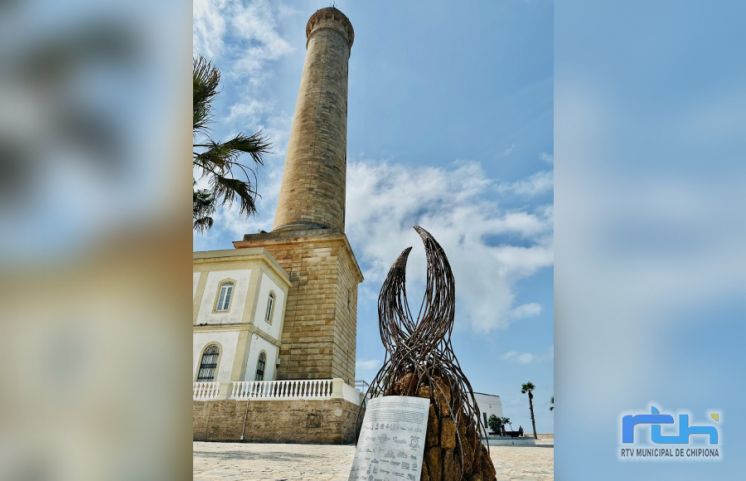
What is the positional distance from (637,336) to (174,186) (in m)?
2.55

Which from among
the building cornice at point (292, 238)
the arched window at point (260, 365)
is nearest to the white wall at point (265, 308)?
the arched window at point (260, 365)

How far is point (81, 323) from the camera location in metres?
0.92

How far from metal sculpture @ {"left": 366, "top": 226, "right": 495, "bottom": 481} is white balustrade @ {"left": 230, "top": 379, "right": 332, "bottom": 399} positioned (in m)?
9.52

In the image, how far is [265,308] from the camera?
16188 millimetres

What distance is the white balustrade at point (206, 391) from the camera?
1382 cm

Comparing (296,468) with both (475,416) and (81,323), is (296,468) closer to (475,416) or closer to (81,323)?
(475,416)

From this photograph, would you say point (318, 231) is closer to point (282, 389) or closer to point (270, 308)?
point (270, 308)

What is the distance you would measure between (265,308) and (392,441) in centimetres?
1303

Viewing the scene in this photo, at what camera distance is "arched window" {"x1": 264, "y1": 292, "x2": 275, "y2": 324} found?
16334 millimetres

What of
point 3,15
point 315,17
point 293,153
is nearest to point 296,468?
point 3,15

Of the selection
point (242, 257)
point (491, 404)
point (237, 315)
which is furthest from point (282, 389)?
point (491, 404)

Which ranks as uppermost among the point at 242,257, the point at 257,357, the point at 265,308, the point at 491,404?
the point at 242,257

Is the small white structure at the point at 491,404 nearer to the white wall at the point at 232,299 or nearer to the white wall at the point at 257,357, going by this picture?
the white wall at the point at 257,357

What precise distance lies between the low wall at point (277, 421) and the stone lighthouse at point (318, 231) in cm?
297
